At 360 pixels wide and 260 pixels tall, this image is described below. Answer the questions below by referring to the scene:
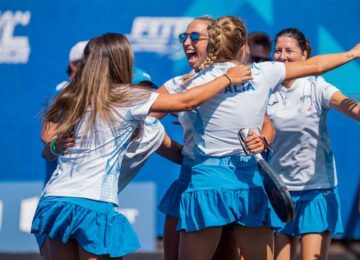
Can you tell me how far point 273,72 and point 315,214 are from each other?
41.8 inches

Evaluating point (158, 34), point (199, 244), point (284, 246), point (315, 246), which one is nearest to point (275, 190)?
point (199, 244)

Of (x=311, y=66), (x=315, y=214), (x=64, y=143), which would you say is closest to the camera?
(x=64, y=143)

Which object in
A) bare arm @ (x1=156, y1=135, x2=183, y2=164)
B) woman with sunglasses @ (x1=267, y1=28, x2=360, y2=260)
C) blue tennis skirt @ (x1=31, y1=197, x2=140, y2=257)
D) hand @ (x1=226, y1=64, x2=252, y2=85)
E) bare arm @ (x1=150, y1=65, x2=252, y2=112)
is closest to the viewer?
blue tennis skirt @ (x1=31, y1=197, x2=140, y2=257)

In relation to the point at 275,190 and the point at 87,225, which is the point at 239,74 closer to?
the point at 275,190

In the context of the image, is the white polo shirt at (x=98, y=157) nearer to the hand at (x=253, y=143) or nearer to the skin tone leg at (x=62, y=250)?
the skin tone leg at (x=62, y=250)

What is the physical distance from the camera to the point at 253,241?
400 centimetres

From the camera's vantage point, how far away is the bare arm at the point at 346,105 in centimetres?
450

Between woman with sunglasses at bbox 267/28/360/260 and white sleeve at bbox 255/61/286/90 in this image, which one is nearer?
white sleeve at bbox 255/61/286/90

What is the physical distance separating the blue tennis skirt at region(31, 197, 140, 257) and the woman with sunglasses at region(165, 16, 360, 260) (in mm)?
378

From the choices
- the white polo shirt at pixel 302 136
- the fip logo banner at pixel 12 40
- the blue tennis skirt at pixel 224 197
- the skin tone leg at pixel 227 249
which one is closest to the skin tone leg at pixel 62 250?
the blue tennis skirt at pixel 224 197

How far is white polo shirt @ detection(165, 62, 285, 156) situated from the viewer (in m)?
3.97

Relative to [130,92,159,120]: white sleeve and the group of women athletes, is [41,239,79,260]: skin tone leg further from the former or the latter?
[130,92,159,120]: white sleeve

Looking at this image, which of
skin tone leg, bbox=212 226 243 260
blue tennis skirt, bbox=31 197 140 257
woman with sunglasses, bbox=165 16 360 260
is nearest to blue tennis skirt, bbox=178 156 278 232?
woman with sunglasses, bbox=165 16 360 260

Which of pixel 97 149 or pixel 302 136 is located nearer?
pixel 97 149
